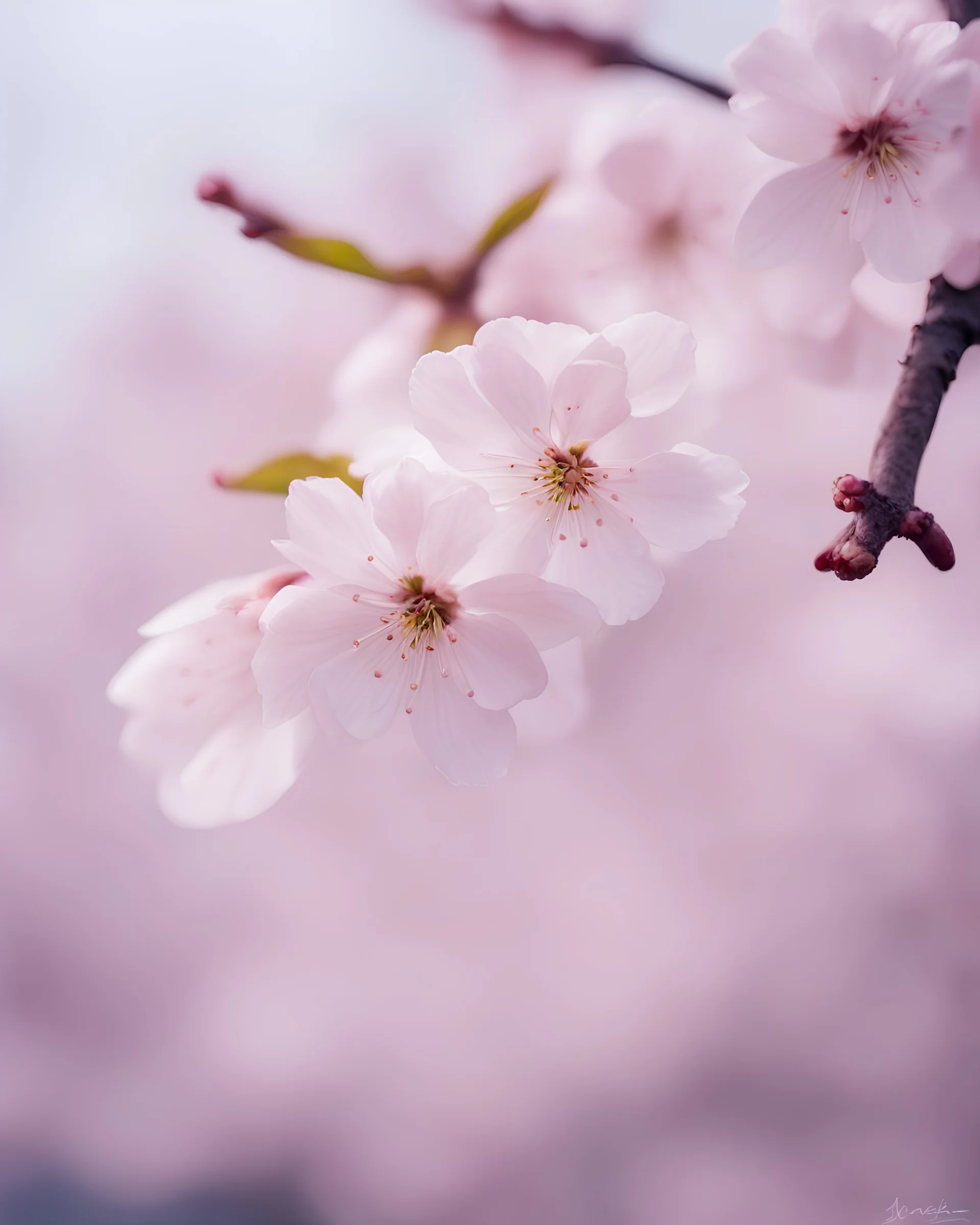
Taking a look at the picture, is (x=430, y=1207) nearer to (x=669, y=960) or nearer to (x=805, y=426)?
(x=669, y=960)

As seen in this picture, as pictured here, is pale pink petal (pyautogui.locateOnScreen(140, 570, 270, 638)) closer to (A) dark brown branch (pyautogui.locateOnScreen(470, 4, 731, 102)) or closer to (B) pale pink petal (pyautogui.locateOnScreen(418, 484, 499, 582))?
(B) pale pink petal (pyautogui.locateOnScreen(418, 484, 499, 582))

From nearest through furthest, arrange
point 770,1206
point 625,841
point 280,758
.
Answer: point 280,758 < point 770,1206 < point 625,841

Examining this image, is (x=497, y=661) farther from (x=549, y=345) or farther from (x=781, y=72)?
(x=781, y=72)

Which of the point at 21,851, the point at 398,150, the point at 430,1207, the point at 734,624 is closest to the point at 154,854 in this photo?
the point at 21,851
